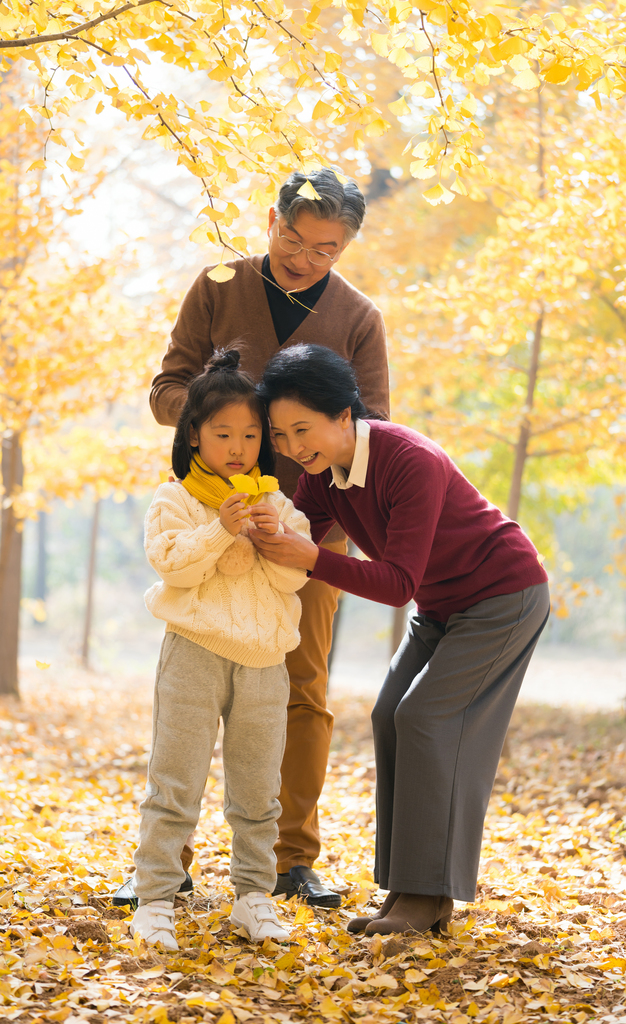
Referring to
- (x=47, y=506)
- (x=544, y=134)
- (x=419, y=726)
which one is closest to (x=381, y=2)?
(x=419, y=726)

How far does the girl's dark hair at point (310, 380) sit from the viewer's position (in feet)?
7.77

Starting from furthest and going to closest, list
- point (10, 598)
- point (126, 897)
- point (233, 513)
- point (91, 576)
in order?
point (91, 576) < point (10, 598) < point (126, 897) < point (233, 513)

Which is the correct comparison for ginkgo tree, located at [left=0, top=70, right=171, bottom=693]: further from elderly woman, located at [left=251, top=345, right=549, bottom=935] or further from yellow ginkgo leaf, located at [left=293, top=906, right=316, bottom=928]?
yellow ginkgo leaf, located at [left=293, top=906, right=316, bottom=928]

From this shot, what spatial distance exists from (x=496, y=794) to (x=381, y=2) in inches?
165

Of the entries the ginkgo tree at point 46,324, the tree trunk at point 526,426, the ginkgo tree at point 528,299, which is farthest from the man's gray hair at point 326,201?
the ginkgo tree at point 46,324

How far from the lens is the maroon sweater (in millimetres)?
2355

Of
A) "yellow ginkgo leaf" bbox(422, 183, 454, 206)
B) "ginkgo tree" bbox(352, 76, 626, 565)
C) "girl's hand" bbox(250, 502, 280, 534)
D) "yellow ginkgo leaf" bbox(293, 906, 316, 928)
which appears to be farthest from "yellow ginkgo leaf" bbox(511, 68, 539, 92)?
"yellow ginkgo leaf" bbox(293, 906, 316, 928)

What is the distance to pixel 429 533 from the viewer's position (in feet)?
7.84

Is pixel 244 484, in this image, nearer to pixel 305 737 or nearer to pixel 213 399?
pixel 213 399

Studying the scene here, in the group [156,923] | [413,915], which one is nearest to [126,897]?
[156,923]

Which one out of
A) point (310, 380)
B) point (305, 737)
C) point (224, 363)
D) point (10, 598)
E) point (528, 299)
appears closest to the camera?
point (310, 380)

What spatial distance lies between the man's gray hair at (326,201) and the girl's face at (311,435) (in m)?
0.62

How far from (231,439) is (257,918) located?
1.33 m

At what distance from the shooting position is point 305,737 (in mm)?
2938
